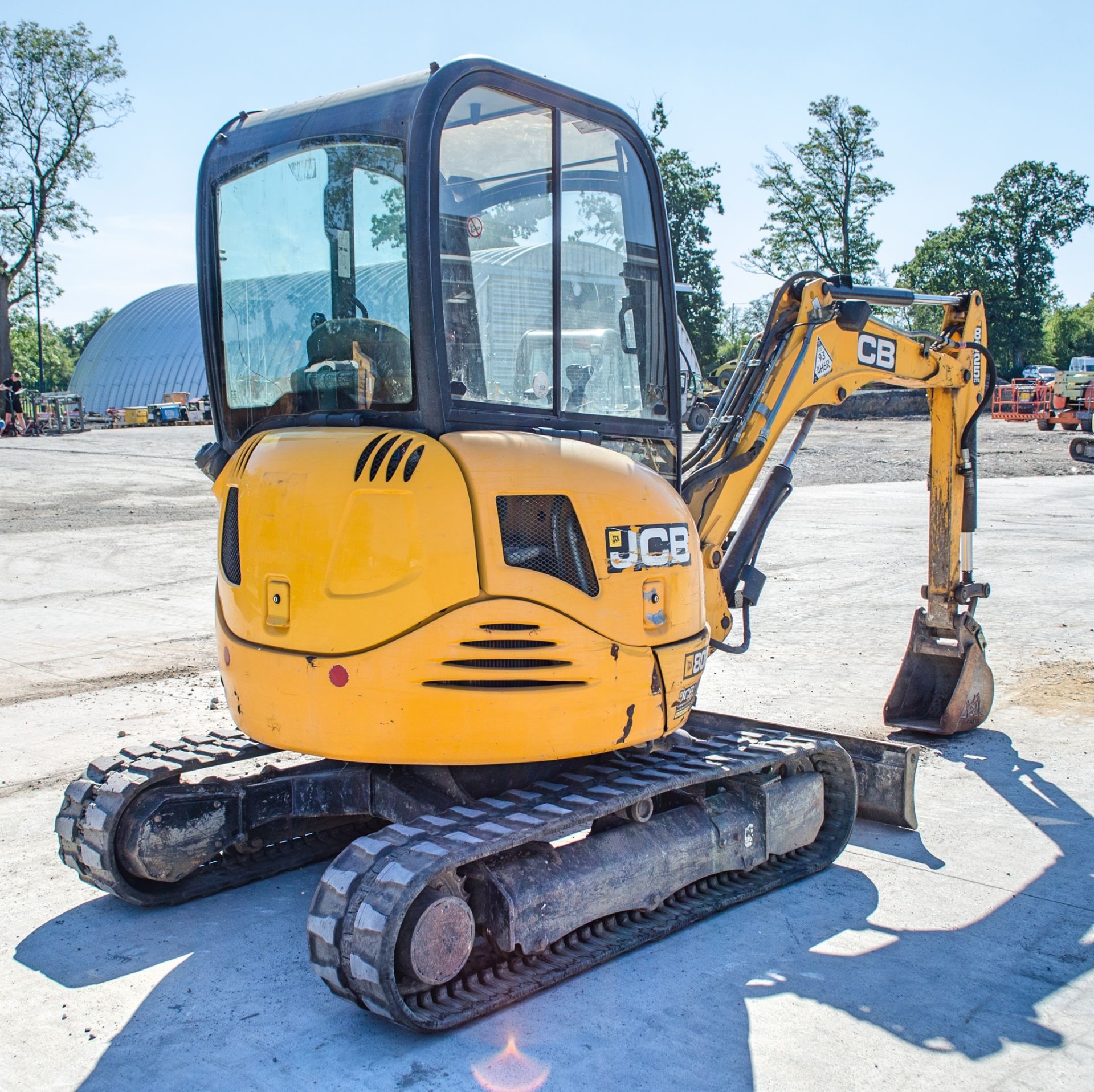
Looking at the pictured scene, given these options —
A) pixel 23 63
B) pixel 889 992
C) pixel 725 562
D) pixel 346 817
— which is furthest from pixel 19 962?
pixel 23 63

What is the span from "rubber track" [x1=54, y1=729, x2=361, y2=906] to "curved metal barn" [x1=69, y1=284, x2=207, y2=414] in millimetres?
63889

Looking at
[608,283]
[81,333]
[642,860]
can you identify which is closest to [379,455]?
[608,283]

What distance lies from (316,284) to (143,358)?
69.6 m

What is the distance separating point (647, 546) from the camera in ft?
13.9

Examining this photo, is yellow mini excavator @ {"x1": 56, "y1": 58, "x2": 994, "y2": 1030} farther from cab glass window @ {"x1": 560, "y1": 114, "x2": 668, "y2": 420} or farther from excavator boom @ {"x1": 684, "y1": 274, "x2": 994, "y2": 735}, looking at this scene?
excavator boom @ {"x1": 684, "y1": 274, "x2": 994, "y2": 735}

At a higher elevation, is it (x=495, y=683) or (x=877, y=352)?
(x=877, y=352)

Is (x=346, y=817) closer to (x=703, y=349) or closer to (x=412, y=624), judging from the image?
(x=412, y=624)

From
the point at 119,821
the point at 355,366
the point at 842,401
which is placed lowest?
the point at 119,821

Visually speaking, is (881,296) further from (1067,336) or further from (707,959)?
(1067,336)

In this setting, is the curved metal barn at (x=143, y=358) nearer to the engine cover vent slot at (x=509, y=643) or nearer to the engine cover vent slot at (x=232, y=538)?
the engine cover vent slot at (x=232, y=538)

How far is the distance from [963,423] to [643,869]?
4.08 meters

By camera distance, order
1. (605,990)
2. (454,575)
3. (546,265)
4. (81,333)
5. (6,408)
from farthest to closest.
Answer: (81,333) < (6,408) < (546,265) < (605,990) < (454,575)

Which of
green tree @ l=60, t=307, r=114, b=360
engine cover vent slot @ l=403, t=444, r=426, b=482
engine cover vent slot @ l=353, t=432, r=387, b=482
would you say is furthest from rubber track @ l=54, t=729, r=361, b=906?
green tree @ l=60, t=307, r=114, b=360

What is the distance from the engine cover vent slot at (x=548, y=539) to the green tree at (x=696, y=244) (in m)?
38.2
